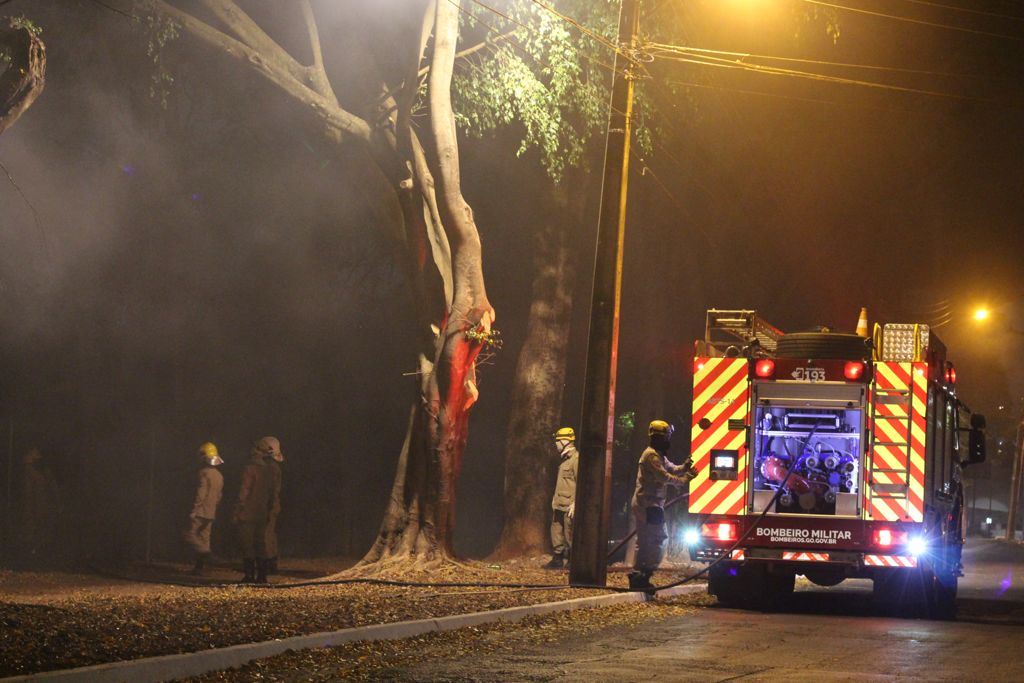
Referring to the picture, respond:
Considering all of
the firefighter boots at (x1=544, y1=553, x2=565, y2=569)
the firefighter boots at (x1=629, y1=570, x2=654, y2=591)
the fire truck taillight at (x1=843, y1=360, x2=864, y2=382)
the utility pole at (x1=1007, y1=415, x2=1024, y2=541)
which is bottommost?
the firefighter boots at (x1=629, y1=570, x2=654, y2=591)

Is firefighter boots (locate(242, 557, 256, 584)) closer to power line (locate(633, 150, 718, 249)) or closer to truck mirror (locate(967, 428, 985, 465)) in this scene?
truck mirror (locate(967, 428, 985, 465))

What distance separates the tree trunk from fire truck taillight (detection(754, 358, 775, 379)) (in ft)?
19.3

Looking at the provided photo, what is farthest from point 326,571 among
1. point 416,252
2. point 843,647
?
point 843,647

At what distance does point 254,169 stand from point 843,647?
1354 cm

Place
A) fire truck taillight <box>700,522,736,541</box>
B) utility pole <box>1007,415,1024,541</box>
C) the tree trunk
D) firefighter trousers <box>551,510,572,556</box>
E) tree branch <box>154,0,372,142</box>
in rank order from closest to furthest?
fire truck taillight <box>700,522,736,541</box> → tree branch <box>154,0,372,142</box> → firefighter trousers <box>551,510,572,556</box> → the tree trunk → utility pole <box>1007,415,1024,541</box>

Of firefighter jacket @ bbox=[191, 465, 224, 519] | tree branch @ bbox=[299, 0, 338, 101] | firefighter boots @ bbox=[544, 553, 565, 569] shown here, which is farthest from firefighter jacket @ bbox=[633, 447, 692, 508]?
firefighter jacket @ bbox=[191, 465, 224, 519]

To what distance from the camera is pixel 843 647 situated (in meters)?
10.8

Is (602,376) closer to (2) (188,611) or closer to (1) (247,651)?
(2) (188,611)

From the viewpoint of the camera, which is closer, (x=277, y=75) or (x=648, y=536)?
(x=648, y=536)

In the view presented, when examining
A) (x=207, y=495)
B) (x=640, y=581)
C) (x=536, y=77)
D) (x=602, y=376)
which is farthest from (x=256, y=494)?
(x=536, y=77)

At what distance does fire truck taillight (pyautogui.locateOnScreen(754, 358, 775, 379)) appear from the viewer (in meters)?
14.2

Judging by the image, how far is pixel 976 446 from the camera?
16.4 metres

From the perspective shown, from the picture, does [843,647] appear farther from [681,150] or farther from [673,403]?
[673,403]

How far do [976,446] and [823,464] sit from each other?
3.39 meters
